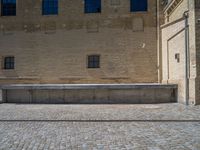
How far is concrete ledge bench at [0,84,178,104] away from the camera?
1789 centimetres

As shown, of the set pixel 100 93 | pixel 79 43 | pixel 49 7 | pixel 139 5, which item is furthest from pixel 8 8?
pixel 100 93

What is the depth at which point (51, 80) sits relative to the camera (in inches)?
923

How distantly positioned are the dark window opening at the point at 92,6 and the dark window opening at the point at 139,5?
253cm

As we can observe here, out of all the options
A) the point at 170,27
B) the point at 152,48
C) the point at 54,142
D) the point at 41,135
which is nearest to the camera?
the point at 54,142

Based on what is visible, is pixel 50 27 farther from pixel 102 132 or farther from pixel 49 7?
pixel 102 132

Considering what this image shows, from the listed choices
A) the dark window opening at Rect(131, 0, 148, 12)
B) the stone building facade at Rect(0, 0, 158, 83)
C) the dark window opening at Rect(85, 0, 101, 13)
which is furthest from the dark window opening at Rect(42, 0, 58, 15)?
the dark window opening at Rect(131, 0, 148, 12)

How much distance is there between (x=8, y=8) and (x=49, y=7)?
3.30 meters

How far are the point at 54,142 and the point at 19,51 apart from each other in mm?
17223

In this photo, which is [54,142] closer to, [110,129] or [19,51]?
[110,129]

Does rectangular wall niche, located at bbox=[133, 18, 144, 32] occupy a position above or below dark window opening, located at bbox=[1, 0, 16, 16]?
below

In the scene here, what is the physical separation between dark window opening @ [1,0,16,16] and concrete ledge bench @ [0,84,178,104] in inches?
313

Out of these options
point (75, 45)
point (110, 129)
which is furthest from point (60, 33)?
point (110, 129)

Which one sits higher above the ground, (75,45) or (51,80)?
(75,45)

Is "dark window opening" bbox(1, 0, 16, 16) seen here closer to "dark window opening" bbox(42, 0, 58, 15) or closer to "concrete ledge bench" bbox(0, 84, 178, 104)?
"dark window opening" bbox(42, 0, 58, 15)
